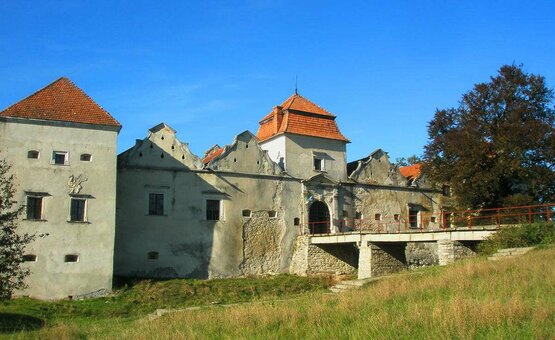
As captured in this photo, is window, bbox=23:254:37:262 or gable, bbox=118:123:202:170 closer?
window, bbox=23:254:37:262

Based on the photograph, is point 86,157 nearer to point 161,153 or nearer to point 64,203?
point 64,203

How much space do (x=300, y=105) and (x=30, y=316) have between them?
Answer: 20.1 m

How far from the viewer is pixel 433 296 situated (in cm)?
1309

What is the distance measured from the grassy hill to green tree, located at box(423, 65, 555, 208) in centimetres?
1463

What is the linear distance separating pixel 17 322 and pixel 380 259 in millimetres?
16103

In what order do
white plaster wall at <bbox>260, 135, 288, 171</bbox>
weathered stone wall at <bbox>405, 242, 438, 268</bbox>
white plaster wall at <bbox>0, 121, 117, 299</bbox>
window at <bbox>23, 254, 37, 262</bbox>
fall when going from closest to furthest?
window at <bbox>23, 254, 37, 262</bbox>
white plaster wall at <bbox>0, 121, 117, 299</bbox>
white plaster wall at <bbox>260, 135, 288, 171</bbox>
weathered stone wall at <bbox>405, 242, 438, 268</bbox>

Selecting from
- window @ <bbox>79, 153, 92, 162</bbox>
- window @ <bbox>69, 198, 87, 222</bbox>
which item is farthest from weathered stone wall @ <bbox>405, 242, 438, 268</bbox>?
window @ <bbox>79, 153, 92, 162</bbox>

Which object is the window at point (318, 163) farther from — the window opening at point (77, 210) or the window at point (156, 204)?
the window opening at point (77, 210)

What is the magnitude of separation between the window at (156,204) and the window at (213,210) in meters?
2.45

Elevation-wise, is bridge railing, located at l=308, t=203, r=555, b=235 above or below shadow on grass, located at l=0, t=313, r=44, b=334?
above

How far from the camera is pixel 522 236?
21.8 meters

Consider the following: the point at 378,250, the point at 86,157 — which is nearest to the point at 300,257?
the point at 378,250

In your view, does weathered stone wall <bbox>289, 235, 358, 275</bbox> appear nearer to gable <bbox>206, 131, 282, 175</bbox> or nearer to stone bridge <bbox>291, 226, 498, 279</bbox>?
stone bridge <bbox>291, 226, 498, 279</bbox>

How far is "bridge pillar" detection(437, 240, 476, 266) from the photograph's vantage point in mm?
24078
